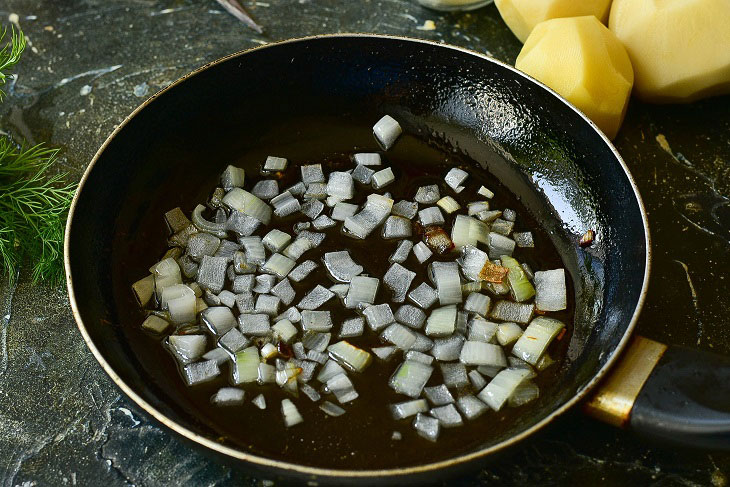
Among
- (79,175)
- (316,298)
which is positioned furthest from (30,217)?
(316,298)

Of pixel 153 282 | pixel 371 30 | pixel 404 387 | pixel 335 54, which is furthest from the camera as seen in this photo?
pixel 371 30

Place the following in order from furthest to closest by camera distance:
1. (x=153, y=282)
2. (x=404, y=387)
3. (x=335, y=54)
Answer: (x=335, y=54), (x=153, y=282), (x=404, y=387)

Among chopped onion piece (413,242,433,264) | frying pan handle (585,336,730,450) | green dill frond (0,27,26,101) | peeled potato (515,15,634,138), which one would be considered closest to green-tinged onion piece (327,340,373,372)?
chopped onion piece (413,242,433,264)

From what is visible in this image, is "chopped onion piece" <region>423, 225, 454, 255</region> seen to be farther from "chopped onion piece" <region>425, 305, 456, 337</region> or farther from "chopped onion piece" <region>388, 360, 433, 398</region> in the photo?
"chopped onion piece" <region>388, 360, 433, 398</region>

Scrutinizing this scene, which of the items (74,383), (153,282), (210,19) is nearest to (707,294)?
(153,282)

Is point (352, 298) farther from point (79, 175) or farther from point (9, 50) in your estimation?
point (9, 50)

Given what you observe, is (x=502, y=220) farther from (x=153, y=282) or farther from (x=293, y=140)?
(x=153, y=282)
